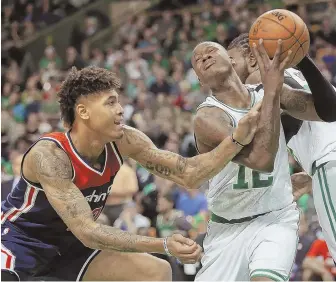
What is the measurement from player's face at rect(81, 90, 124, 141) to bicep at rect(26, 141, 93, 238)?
26 centimetres

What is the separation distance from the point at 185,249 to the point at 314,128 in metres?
1.60

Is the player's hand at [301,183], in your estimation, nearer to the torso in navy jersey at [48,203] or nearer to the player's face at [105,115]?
the torso in navy jersey at [48,203]

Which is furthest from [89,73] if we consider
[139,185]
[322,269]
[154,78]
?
[154,78]

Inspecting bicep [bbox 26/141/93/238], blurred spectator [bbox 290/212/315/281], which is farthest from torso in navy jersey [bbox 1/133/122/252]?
blurred spectator [bbox 290/212/315/281]

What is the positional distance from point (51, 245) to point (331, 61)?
8632 mm

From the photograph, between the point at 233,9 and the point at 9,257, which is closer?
the point at 9,257

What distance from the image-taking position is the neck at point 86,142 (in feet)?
15.4

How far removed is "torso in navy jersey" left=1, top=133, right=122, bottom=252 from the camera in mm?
4680

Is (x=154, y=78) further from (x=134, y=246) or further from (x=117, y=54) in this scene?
(x=134, y=246)

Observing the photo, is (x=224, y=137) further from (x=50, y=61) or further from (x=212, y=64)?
(x=50, y=61)

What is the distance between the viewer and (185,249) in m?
3.66

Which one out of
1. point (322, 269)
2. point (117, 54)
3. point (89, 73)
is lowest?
point (322, 269)

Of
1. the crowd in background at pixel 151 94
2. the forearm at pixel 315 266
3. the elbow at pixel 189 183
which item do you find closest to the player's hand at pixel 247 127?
the elbow at pixel 189 183

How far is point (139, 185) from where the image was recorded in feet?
33.5
